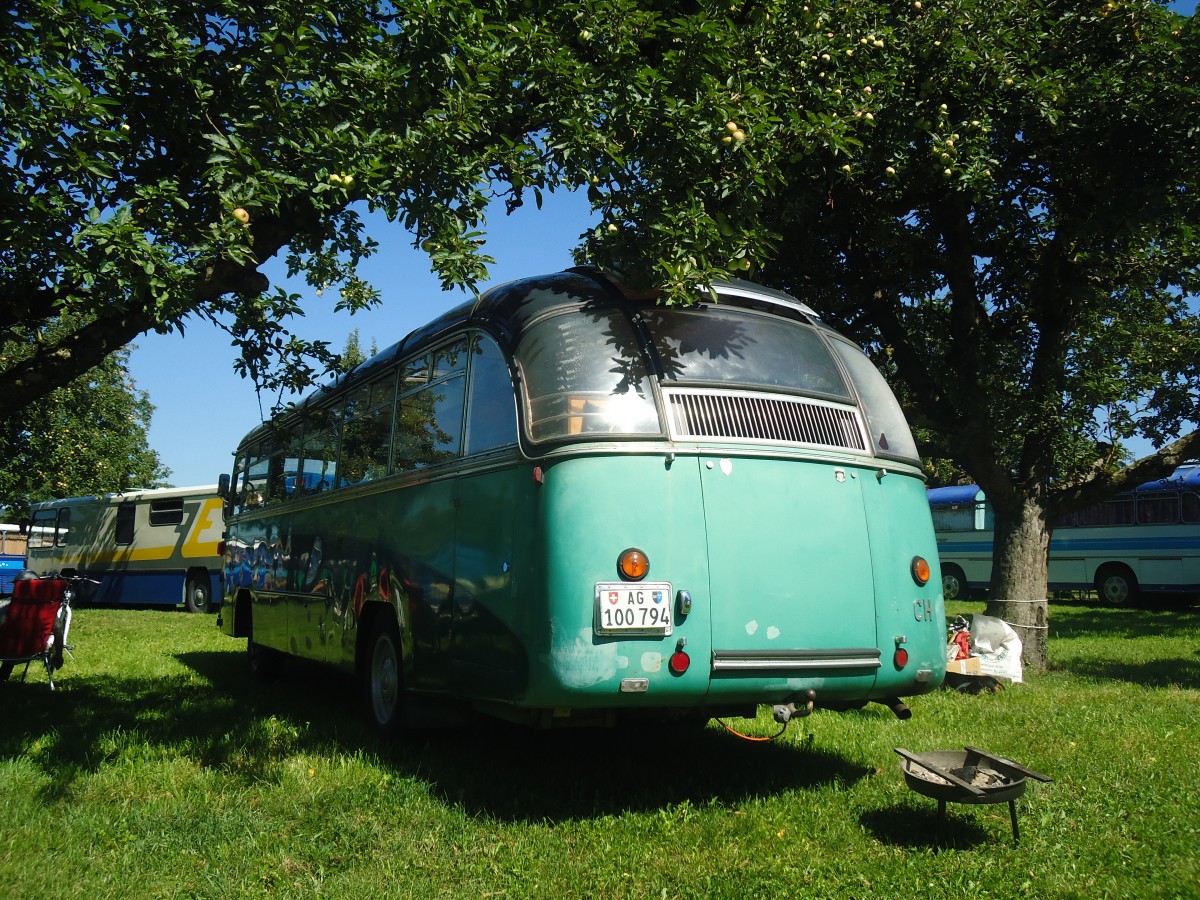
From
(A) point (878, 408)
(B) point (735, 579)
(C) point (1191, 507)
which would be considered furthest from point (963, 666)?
(C) point (1191, 507)

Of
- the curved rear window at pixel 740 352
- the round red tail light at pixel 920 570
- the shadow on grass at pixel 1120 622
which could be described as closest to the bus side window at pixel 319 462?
the curved rear window at pixel 740 352

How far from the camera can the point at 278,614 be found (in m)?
10.5

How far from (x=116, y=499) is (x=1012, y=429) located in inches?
931

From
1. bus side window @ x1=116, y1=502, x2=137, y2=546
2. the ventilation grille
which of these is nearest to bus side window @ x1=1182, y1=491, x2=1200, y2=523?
the ventilation grille

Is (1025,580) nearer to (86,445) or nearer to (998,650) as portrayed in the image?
(998,650)

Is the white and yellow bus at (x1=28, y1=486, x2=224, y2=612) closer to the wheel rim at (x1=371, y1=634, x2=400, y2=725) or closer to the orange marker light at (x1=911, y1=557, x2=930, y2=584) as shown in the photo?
the wheel rim at (x1=371, y1=634, x2=400, y2=725)

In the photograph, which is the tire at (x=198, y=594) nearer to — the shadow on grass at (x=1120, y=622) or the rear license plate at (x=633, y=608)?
the shadow on grass at (x=1120, y=622)

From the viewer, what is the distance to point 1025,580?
12242 millimetres

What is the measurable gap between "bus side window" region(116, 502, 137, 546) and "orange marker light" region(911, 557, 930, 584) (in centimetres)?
2510

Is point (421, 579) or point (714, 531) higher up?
point (714, 531)

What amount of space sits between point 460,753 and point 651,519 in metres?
2.66

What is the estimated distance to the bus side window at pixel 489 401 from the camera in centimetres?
595

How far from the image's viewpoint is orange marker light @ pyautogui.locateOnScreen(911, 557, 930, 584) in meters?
6.18

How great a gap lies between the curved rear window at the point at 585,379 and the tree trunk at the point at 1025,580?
8093 millimetres
